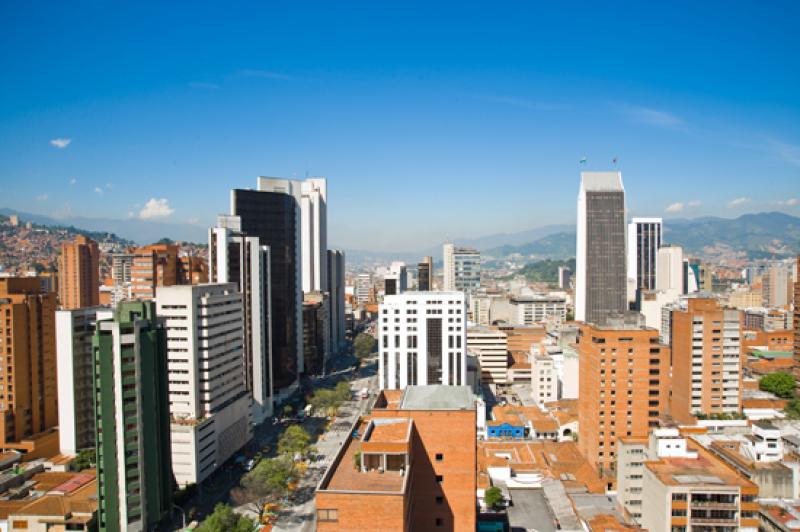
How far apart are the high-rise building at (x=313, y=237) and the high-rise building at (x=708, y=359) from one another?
45441 mm

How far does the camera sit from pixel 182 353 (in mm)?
31203

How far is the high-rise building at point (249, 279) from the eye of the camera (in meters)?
40.2

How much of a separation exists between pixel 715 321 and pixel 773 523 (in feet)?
63.0

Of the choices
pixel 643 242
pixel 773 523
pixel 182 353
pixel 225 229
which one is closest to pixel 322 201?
pixel 225 229

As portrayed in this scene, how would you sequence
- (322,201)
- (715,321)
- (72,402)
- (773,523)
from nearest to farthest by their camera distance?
(773,523)
(72,402)
(715,321)
(322,201)

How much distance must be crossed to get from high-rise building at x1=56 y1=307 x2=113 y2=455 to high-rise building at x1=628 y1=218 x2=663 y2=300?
84.0 m

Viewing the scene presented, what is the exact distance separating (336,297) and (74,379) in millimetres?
48165

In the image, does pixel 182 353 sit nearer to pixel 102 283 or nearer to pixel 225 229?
pixel 225 229

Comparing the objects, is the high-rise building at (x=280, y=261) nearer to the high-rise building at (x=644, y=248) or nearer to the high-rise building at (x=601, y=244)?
the high-rise building at (x=601, y=244)

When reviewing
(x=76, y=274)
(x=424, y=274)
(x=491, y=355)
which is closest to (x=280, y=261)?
(x=491, y=355)

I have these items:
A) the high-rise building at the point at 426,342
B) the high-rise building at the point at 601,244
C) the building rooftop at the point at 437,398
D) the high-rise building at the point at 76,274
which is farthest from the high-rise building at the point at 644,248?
the building rooftop at the point at 437,398

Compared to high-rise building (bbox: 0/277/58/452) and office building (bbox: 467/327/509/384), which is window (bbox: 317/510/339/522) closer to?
high-rise building (bbox: 0/277/58/452)

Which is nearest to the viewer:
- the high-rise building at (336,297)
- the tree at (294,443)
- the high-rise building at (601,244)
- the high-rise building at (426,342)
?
the tree at (294,443)

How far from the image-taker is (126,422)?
23.8 m
